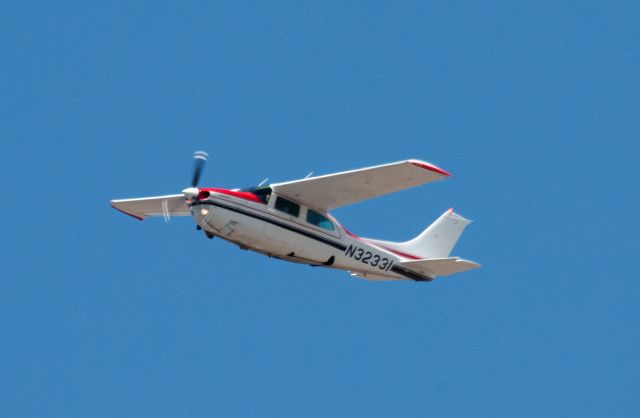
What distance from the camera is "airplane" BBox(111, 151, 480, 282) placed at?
23953 millimetres

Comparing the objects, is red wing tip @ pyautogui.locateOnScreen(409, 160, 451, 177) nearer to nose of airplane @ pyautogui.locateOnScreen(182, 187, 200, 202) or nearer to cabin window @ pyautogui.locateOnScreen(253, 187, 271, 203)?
cabin window @ pyautogui.locateOnScreen(253, 187, 271, 203)

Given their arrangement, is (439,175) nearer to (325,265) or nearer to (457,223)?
(325,265)

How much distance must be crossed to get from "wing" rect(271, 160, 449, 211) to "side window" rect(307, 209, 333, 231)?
0.18 metres

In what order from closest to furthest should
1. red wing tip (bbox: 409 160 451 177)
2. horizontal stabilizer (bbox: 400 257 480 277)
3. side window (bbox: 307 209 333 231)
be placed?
1. red wing tip (bbox: 409 160 451 177)
2. side window (bbox: 307 209 333 231)
3. horizontal stabilizer (bbox: 400 257 480 277)

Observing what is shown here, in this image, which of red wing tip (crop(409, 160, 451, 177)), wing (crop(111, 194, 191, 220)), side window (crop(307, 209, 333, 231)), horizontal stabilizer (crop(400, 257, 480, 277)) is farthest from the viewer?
wing (crop(111, 194, 191, 220))

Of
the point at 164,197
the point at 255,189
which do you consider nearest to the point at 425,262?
the point at 255,189

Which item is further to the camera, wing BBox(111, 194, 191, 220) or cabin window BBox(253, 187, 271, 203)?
wing BBox(111, 194, 191, 220)

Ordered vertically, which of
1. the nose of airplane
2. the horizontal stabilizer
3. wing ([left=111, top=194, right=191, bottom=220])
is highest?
wing ([left=111, top=194, right=191, bottom=220])

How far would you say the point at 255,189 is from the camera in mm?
24703

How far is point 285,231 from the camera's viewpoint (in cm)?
2478

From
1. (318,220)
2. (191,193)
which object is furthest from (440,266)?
(191,193)

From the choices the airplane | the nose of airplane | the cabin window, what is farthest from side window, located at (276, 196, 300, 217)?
the nose of airplane

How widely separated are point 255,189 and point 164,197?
346 centimetres

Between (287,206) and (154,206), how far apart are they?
465 centimetres
